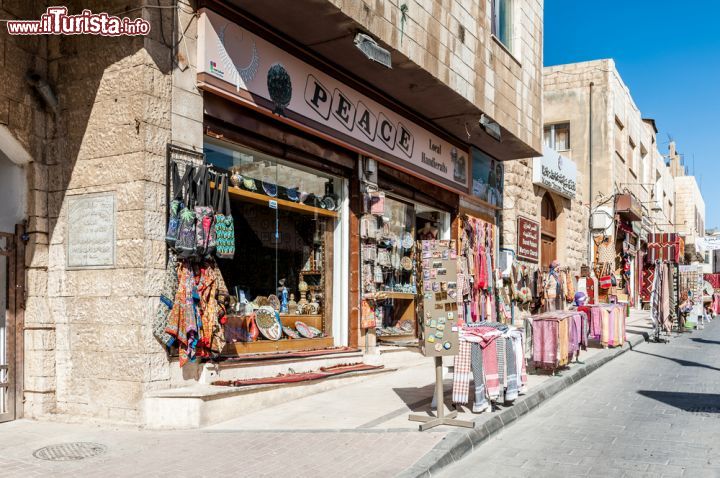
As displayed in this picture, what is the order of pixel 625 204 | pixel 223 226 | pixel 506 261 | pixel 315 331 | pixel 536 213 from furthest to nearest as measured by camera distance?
pixel 625 204, pixel 536 213, pixel 506 261, pixel 315 331, pixel 223 226

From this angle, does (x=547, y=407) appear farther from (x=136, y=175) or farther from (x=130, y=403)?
(x=136, y=175)

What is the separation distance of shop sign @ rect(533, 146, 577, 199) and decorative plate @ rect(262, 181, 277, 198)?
1112 centimetres

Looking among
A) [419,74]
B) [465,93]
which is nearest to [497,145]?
[465,93]

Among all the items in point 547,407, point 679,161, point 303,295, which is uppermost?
point 679,161

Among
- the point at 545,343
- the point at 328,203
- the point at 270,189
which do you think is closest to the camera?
the point at 270,189

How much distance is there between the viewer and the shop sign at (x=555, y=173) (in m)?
19.5

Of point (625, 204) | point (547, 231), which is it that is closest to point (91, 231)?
point (547, 231)

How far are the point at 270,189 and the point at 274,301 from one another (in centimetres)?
164

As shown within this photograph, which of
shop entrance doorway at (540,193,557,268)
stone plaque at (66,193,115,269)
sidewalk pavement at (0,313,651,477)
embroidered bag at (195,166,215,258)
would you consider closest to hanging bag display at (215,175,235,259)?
embroidered bag at (195,166,215,258)

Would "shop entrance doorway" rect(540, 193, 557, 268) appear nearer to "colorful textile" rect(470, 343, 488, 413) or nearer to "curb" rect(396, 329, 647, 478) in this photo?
"curb" rect(396, 329, 647, 478)

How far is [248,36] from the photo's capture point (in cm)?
834

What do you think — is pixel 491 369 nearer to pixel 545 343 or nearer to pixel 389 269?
pixel 545 343

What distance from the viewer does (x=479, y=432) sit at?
663 cm

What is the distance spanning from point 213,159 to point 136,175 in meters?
1.34
